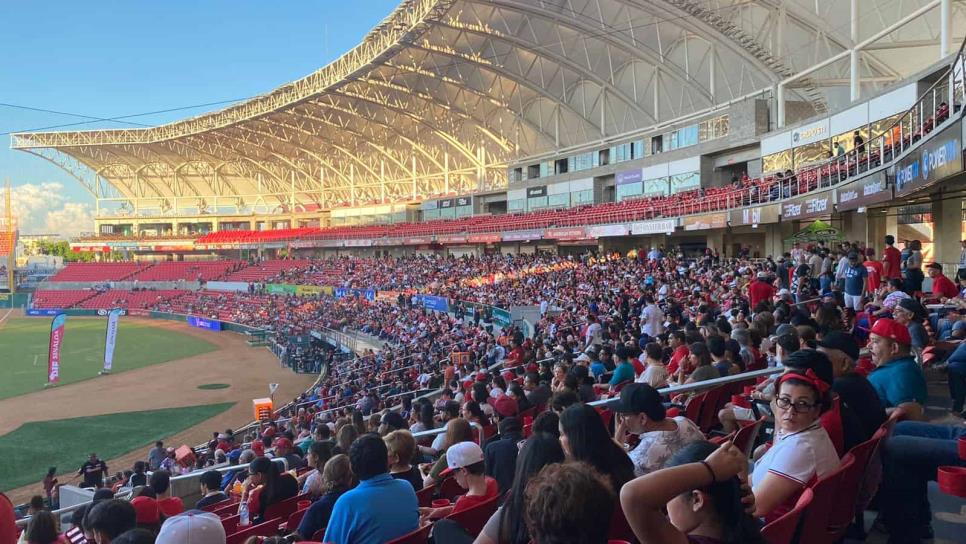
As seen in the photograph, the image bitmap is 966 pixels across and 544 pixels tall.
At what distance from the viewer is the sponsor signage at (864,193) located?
13.5m

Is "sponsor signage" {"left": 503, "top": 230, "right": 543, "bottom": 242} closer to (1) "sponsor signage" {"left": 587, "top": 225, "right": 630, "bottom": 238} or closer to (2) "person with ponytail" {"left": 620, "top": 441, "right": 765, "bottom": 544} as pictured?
(1) "sponsor signage" {"left": 587, "top": 225, "right": 630, "bottom": 238}

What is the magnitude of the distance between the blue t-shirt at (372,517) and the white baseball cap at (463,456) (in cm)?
37

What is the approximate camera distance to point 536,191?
166ft

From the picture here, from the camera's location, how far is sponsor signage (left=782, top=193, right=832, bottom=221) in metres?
18.2

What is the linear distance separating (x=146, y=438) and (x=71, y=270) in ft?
226

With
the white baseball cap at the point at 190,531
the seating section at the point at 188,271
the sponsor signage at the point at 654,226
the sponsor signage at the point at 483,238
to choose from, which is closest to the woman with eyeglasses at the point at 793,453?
the white baseball cap at the point at 190,531

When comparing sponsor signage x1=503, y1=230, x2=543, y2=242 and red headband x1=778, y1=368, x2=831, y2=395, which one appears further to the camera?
sponsor signage x1=503, y1=230, x2=543, y2=242

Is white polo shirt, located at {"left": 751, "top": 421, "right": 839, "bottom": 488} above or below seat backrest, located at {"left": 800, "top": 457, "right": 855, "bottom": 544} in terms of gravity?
above

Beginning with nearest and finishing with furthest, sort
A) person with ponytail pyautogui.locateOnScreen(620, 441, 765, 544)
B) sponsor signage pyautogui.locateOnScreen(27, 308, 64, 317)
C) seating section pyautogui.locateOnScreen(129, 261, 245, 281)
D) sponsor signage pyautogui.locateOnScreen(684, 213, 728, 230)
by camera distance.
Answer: person with ponytail pyautogui.locateOnScreen(620, 441, 765, 544) → sponsor signage pyautogui.locateOnScreen(684, 213, 728, 230) → sponsor signage pyautogui.locateOnScreen(27, 308, 64, 317) → seating section pyautogui.locateOnScreen(129, 261, 245, 281)

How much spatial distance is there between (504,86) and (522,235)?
1165 cm

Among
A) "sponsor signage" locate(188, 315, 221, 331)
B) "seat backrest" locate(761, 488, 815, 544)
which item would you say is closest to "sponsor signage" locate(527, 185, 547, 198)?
"sponsor signage" locate(188, 315, 221, 331)

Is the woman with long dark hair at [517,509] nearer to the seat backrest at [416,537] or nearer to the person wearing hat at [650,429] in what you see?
the seat backrest at [416,537]

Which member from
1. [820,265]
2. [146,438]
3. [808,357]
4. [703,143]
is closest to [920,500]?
[808,357]

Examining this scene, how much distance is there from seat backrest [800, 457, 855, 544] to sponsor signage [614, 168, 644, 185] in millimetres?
38771
